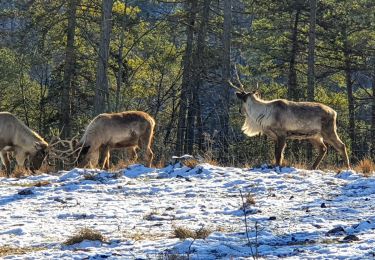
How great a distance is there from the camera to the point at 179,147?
25.0 meters

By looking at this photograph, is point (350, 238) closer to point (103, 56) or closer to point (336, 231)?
point (336, 231)

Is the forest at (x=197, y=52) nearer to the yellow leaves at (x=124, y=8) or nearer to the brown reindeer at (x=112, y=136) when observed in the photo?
the yellow leaves at (x=124, y=8)

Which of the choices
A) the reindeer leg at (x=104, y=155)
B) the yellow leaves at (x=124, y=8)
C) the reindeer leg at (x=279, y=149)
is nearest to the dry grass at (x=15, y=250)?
the reindeer leg at (x=279, y=149)

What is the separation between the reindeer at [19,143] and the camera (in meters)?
15.6

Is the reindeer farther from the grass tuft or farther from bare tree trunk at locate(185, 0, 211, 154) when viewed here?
bare tree trunk at locate(185, 0, 211, 154)

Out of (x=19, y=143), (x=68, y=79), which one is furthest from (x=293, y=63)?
(x=19, y=143)

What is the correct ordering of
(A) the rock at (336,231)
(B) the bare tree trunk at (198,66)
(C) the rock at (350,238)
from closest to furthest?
(C) the rock at (350,238) → (A) the rock at (336,231) → (B) the bare tree trunk at (198,66)

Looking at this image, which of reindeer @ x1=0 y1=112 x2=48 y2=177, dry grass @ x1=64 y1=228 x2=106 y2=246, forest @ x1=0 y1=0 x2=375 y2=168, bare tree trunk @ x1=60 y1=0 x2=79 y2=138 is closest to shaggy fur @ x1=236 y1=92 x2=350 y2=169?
reindeer @ x1=0 y1=112 x2=48 y2=177

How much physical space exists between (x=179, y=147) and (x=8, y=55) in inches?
404

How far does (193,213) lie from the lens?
8531mm

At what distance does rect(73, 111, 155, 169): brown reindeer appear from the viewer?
1459 centimetres

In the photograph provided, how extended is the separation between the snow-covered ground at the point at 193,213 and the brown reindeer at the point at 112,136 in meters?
2.47

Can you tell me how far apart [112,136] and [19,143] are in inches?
97.7

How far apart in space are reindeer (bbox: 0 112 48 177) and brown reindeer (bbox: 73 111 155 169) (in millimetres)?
1500
